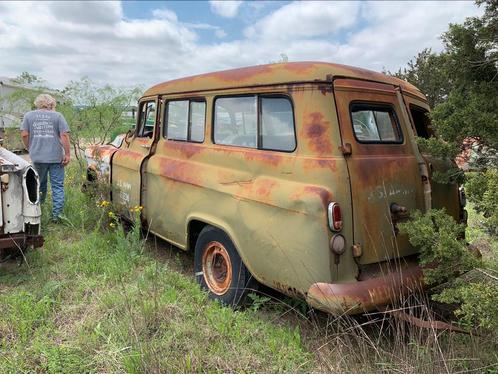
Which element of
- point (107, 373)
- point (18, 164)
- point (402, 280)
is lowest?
point (107, 373)

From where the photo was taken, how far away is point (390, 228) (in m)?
3.35

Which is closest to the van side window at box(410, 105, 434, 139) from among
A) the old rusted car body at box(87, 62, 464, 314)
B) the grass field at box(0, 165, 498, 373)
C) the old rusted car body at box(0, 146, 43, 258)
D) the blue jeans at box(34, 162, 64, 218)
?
the old rusted car body at box(87, 62, 464, 314)

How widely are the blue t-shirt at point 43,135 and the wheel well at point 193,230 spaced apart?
2.94 metres

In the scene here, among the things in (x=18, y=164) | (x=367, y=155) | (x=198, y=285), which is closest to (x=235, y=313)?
(x=198, y=285)

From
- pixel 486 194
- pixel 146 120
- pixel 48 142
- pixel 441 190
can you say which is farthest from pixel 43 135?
pixel 486 194

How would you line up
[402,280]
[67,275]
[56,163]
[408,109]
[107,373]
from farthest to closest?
[56,163], [67,275], [408,109], [402,280], [107,373]

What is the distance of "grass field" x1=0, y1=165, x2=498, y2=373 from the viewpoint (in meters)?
2.80

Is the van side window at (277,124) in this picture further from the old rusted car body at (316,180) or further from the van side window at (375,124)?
the van side window at (375,124)

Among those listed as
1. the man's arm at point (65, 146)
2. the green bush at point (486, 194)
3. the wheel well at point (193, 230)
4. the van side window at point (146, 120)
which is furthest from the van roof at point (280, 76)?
the man's arm at point (65, 146)

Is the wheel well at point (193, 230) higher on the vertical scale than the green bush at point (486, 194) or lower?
lower

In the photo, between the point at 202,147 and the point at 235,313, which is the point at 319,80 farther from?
the point at 235,313

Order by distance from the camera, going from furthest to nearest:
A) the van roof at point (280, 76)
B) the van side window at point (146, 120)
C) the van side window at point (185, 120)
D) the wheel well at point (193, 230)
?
the van side window at point (146, 120), the van side window at point (185, 120), the wheel well at point (193, 230), the van roof at point (280, 76)

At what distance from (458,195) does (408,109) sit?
0.94m

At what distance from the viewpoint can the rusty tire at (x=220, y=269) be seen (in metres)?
3.79
